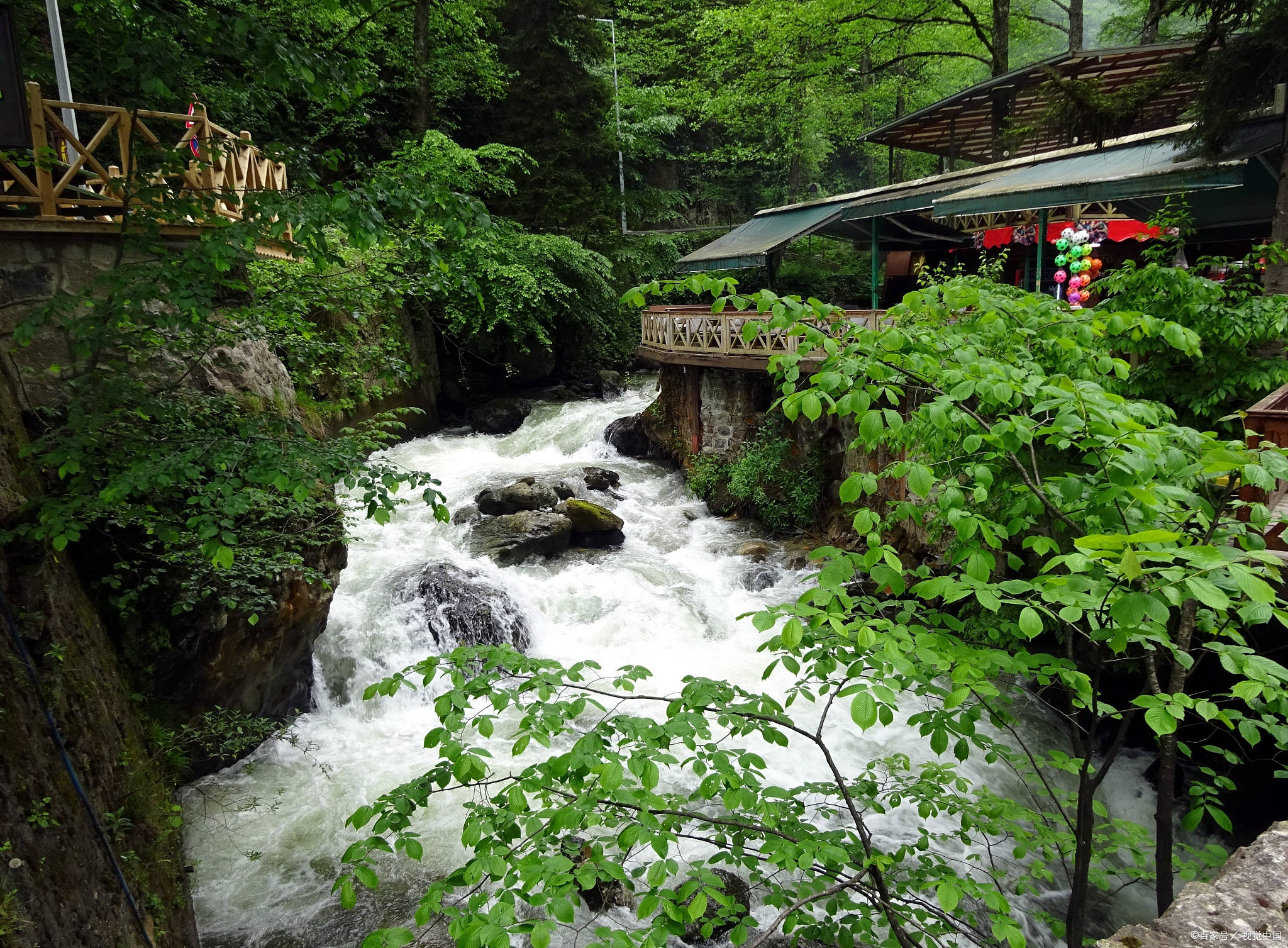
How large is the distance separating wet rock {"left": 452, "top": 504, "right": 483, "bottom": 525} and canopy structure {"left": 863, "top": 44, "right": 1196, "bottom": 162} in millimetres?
10164

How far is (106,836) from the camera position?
445 centimetres

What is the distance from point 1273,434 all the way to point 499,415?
1626 cm

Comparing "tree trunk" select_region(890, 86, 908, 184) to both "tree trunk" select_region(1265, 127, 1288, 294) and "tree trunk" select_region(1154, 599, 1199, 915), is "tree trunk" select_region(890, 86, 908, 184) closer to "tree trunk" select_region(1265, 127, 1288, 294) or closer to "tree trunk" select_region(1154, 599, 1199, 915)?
"tree trunk" select_region(1265, 127, 1288, 294)

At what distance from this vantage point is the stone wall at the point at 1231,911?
1.78m

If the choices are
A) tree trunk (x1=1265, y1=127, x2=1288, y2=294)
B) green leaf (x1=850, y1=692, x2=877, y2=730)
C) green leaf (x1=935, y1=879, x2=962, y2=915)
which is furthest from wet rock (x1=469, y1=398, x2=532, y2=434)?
green leaf (x1=850, y1=692, x2=877, y2=730)

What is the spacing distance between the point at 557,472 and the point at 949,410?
13.6 meters

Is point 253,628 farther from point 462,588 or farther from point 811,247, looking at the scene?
point 811,247

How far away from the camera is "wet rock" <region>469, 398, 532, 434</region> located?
19.2 m

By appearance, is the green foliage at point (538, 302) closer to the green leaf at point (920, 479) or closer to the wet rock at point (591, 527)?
the wet rock at point (591, 527)

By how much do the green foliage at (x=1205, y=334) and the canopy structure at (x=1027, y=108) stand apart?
3.31m

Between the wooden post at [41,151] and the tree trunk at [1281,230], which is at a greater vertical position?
the wooden post at [41,151]

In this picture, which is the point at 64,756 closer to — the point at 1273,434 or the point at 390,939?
the point at 390,939

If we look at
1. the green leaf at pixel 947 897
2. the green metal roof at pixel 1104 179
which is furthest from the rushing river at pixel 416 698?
the green metal roof at pixel 1104 179

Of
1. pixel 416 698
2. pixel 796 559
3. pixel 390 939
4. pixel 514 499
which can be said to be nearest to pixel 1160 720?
pixel 390 939
